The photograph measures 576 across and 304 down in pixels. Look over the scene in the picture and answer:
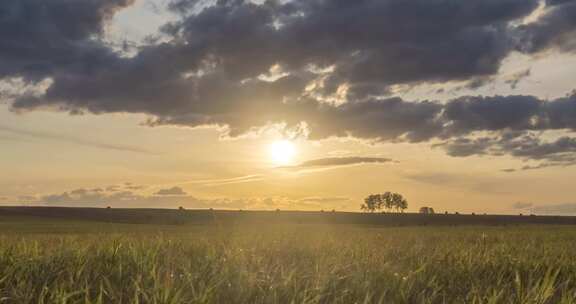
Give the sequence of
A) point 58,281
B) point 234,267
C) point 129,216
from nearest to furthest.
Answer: point 58,281 → point 234,267 → point 129,216

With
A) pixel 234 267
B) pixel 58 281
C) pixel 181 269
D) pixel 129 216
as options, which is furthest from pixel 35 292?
pixel 129 216

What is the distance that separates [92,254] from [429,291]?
355cm

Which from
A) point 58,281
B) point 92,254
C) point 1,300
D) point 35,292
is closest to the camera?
point 1,300

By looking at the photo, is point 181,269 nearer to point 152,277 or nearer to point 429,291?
point 152,277

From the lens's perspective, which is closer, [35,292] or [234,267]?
[35,292]

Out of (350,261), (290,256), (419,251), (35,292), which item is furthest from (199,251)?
(419,251)

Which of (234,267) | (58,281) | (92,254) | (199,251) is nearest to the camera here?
(58,281)

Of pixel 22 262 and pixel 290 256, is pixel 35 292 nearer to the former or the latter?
pixel 22 262

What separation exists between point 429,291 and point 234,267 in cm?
182

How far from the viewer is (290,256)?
669cm

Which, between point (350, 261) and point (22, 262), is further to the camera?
point (350, 261)

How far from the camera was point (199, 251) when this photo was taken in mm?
6535

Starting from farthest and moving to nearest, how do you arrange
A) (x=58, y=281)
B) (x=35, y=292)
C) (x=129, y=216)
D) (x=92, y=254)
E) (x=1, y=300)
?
(x=129, y=216) → (x=92, y=254) → (x=58, y=281) → (x=35, y=292) → (x=1, y=300)

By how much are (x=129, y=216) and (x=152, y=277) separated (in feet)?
342
